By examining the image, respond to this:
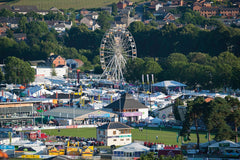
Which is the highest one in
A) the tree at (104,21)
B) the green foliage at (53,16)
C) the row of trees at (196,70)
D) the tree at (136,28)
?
the green foliage at (53,16)

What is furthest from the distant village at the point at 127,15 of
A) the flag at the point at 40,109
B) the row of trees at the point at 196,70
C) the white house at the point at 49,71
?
the flag at the point at 40,109

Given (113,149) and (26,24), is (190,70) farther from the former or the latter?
(26,24)

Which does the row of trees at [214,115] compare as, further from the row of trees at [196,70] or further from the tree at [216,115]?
the row of trees at [196,70]

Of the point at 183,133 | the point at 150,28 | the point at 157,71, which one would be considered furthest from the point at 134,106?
the point at 150,28

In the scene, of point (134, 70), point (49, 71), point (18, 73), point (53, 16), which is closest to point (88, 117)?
point (134, 70)

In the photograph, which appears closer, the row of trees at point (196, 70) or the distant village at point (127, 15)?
the row of trees at point (196, 70)

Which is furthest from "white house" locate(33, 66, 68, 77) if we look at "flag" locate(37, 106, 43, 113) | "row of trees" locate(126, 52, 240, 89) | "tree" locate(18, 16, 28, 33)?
"flag" locate(37, 106, 43, 113)

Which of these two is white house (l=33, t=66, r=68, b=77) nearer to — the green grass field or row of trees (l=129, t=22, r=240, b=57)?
row of trees (l=129, t=22, r=240, b=57)
